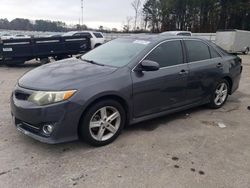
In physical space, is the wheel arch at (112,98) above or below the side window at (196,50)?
below

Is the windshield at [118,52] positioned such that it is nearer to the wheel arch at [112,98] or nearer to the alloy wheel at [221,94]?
the wheel arch at [112,98]

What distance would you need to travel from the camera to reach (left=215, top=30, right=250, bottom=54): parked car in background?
23019mm

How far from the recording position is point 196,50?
5.24 meters

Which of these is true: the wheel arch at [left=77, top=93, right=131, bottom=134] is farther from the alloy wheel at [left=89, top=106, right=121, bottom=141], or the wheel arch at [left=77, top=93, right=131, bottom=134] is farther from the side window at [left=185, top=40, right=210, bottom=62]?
the side window at [left=185, top=40, right=210, bottom=62]

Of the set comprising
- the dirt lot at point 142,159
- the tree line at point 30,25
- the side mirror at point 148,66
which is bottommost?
the dirt lot at point 142,159

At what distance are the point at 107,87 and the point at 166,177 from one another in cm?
139

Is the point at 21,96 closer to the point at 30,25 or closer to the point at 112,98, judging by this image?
the point at 112,98

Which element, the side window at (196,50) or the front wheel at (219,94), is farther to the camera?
the front wheel at (219,94)

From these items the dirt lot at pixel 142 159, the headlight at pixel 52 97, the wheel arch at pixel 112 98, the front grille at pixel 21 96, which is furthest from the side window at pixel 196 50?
the front grille at pixel 21 96

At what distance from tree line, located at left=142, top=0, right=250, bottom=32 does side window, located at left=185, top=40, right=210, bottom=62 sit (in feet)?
115

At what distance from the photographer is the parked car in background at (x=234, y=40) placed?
23.0 metres

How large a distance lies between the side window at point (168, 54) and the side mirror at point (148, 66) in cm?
21

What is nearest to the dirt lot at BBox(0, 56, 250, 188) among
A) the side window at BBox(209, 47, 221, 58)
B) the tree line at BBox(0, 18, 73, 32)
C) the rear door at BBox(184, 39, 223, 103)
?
the rear door at BBox(184, 39, 223, 103)

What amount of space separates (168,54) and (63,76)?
6.05ft
